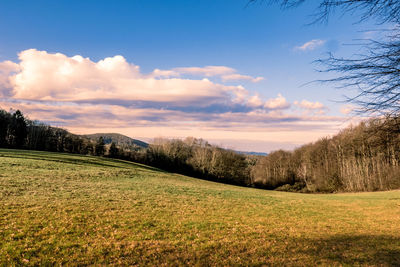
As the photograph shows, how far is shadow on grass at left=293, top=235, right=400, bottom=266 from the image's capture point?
7.55 m

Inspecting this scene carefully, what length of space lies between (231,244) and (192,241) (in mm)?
1435

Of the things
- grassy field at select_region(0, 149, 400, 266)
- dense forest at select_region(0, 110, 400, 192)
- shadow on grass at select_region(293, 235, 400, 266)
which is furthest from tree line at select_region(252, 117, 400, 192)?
grassy field at select_region(0, 149, 400, 266)

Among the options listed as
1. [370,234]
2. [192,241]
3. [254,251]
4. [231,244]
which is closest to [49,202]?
[192,241]

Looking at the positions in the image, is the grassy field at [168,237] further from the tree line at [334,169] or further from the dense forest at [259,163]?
the dense forest at [259,163]

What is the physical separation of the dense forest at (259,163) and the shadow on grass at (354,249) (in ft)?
131

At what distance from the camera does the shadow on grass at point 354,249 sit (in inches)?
297

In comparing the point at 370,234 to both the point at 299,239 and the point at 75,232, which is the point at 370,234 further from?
the point at 75,232

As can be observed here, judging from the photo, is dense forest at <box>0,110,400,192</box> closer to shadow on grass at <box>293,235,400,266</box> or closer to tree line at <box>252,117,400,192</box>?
tree line at <box>252,117,400,192</box>

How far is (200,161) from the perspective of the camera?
77375 mm

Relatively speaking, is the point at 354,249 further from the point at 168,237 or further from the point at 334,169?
the point at 334,169

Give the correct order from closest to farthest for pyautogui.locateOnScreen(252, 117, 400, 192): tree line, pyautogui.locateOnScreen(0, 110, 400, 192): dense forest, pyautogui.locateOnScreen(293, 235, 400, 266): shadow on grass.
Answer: pyautogui.locateOnScreen(293, 235, 400, 266): shadow on grass → pyautogui.locateOnScreen(252, 117, 400, 192): tree line → pyautogui.locateOnScreen(0, 110, 400, 192): dense forest

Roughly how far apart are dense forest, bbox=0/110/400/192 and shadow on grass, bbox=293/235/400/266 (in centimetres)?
3994

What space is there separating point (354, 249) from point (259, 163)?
79.4 m

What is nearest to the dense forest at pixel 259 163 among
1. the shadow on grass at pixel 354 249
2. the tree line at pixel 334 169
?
the tree line at pixel 334 169
